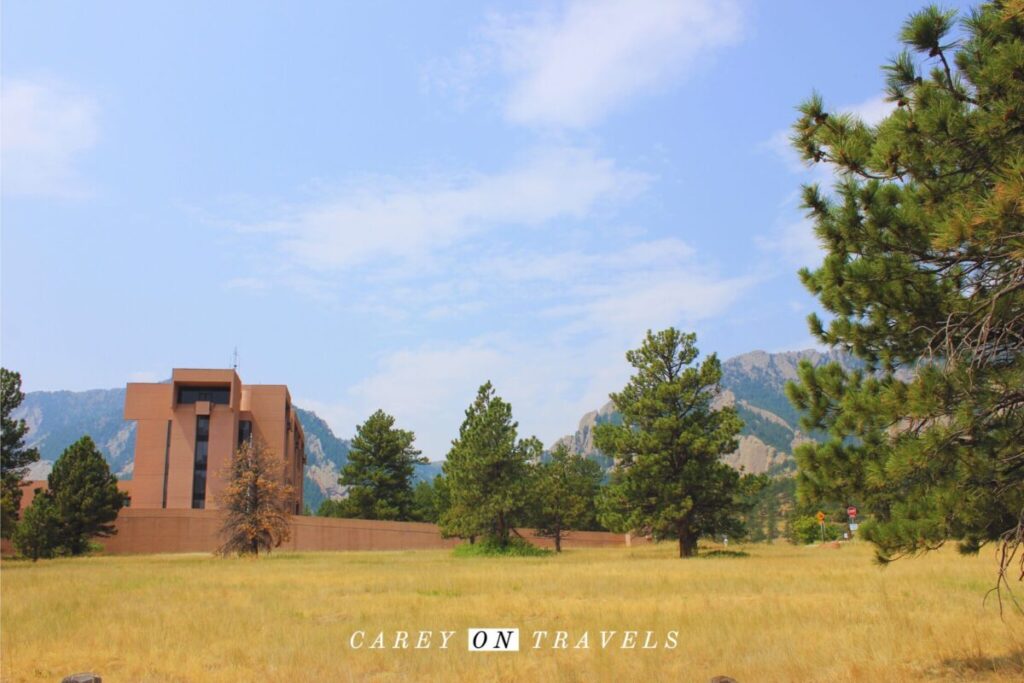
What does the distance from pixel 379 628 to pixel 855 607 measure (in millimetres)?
9562

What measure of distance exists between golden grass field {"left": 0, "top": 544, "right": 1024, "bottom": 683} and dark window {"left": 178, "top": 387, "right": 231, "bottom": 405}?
5723cm

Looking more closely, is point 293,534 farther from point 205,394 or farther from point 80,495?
point 80,495

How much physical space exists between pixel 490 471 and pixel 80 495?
92.5ft

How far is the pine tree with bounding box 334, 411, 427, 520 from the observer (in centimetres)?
8162

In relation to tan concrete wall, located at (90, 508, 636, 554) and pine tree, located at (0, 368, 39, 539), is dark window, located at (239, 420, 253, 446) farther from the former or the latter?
pine tree, located at (0, 368, 39, 539)

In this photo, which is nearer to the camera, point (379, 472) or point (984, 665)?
point (984, 665)

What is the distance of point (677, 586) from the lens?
2114cm

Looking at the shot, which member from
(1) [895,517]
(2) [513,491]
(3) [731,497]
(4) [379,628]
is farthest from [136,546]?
(1) [895,517]

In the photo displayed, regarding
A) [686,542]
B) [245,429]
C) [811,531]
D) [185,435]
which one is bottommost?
[811,531]

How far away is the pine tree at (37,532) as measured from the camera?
4716cm

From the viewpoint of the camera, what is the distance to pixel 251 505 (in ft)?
151

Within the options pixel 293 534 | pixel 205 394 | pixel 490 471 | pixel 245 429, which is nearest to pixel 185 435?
pixel 205 394

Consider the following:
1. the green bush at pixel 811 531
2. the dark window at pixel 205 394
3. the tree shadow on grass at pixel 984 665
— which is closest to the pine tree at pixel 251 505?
the dark window at pixel 205 394

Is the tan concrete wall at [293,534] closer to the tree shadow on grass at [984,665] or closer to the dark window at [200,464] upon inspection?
the dark window at [200,464]
